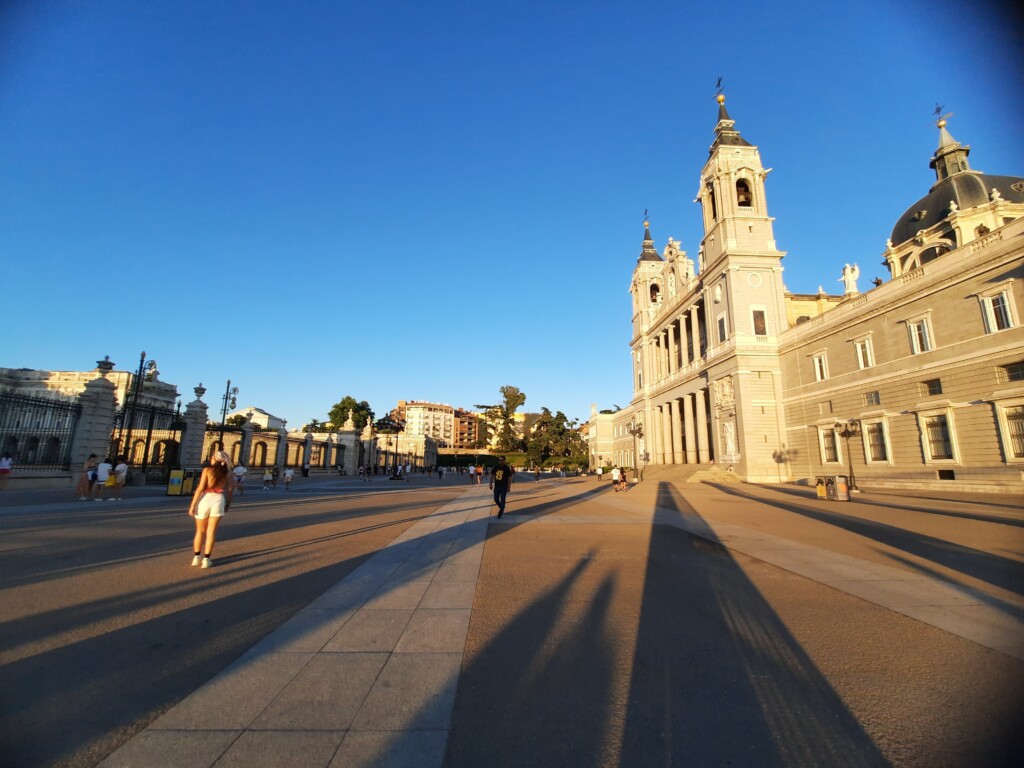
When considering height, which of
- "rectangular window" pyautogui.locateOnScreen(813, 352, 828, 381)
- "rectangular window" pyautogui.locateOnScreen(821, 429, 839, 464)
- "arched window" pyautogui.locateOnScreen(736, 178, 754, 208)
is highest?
"arched window" pyautogui.locateOnScreen(736, 178, 754, 208)

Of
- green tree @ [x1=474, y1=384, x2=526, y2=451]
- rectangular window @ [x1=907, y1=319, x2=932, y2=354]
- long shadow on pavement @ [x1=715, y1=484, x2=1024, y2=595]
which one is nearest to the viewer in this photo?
long shadow on pavement @ [x1=715, y1=484, x2=1024, y2=595]

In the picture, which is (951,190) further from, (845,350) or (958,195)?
(845,350)

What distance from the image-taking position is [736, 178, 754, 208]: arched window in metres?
39.7

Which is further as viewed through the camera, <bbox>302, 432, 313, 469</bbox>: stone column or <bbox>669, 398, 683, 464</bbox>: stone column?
<bbox>669, 398, 683, 464</bbox>: stone column

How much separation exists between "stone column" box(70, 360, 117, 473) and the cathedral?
32.3m

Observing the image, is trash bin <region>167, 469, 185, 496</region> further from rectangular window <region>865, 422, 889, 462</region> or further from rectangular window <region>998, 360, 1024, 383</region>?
rectangular window <region>865, 422, 889, 462</region>

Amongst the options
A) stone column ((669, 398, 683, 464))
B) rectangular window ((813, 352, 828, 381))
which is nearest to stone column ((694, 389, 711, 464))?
stone column ((669, 398, 683, 464))

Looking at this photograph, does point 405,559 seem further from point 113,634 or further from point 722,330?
point 722,330

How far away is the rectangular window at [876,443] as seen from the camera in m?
25.8

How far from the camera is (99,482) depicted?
50.0ft

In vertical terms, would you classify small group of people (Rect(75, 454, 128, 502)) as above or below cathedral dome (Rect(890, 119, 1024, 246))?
below

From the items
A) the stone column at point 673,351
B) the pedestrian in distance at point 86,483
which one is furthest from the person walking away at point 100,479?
the stone column at point 673,351

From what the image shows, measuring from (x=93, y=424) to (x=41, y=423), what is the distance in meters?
1.83

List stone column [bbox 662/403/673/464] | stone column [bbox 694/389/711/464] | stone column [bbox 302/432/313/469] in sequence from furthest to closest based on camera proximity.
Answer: stone column [bbox 662/403/673/464] < stone column [bbox 694/389/711/464] < stone column [bbox 302/432/313/469]
